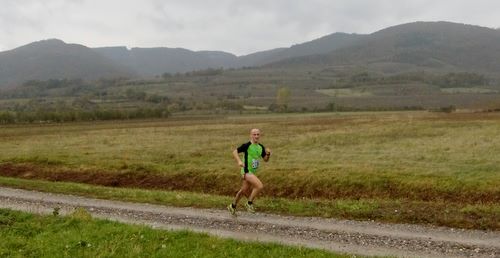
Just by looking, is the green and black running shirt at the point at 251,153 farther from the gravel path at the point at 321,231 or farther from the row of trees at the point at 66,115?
the row of trees at the point at 66,115

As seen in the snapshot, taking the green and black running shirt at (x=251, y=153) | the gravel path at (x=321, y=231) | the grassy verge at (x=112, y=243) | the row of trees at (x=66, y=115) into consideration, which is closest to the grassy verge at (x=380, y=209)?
the gravel path at (x=321, y=231)

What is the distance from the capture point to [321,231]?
18.9 metres

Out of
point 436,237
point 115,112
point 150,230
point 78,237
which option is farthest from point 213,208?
point 115,112

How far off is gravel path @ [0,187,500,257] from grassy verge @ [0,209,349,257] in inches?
66.2

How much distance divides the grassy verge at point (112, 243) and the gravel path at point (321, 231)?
168cm

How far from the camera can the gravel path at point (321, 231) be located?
16484 millimetres

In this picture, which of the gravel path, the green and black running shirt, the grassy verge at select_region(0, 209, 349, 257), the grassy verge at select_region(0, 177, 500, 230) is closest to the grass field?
the grassy verge at select_region(0, 177, 500, 230)

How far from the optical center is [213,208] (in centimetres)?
2389

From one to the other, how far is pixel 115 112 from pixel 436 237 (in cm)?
13644

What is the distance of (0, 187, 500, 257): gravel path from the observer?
16484 mm

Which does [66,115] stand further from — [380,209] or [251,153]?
[380,209]

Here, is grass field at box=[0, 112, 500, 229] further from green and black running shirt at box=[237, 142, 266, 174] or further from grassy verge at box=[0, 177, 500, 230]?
green and black running shirt at box=[237, 142, 266, 174]

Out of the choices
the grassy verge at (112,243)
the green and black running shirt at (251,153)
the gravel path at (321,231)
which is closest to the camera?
the grassy verge at (112,243)

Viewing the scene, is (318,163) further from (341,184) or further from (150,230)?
(150,230)
